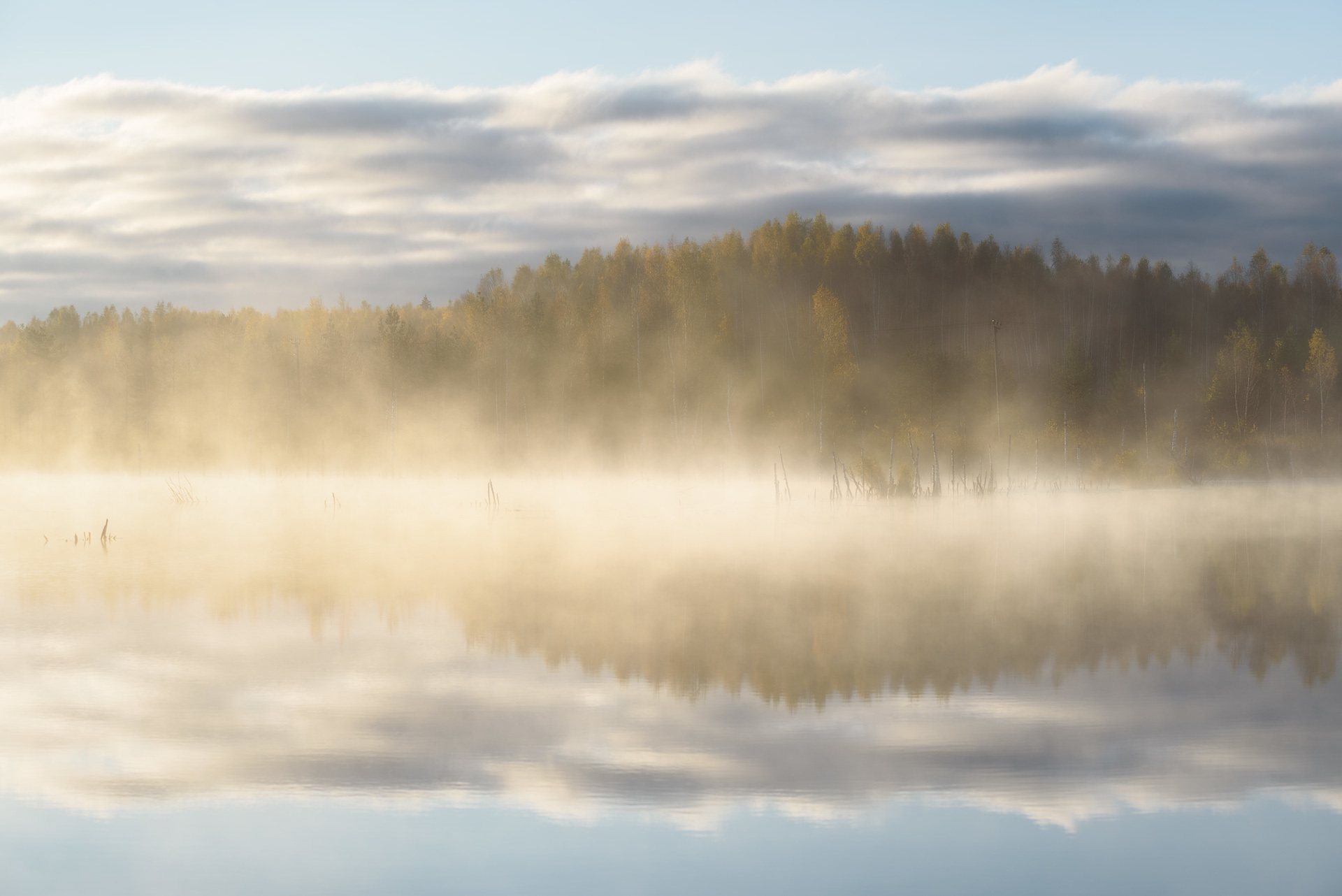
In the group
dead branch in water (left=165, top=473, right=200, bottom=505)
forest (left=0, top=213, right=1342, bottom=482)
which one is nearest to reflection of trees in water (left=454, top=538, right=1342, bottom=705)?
dead branch in water (left=165, top=473, right=200, bottom=505)

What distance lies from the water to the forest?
3305 centimetres

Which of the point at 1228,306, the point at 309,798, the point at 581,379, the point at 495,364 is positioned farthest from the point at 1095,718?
the point at 1228,306

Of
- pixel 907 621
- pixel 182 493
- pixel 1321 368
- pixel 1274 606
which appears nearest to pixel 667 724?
pixel 907 621

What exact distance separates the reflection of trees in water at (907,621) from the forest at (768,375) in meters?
29.9

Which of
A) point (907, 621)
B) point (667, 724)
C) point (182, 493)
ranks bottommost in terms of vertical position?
point (182, 493)

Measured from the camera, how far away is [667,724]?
10797mm

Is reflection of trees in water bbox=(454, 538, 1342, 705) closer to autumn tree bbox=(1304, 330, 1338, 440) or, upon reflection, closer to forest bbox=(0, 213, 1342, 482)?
forest bbox=(0, 213, 1342, 482)

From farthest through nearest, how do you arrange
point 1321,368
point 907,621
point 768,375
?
point 1321,368 < point 768,375 < point 907,621

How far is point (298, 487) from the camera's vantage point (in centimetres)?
5831

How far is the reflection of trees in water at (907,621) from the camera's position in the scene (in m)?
13.3

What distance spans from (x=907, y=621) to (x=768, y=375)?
163 ft

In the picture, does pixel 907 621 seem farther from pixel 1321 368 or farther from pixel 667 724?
pixel 1321 368

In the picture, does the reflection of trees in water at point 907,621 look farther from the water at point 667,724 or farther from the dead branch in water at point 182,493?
the dead branch in water at point 182,493

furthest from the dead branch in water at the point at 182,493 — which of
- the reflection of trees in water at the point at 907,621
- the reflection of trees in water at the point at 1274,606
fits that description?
the reflection of trees in water at the point at 1274,606
